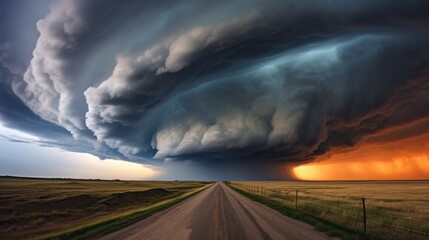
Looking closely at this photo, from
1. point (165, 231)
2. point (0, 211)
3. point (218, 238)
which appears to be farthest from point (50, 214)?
point (218, 238)

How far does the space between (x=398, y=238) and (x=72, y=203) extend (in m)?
43.1

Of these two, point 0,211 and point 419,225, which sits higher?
point 419,225

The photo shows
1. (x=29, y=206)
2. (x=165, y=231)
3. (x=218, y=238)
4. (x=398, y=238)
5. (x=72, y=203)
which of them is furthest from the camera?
(x=72, y=203)

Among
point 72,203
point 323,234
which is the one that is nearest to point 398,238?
point 323,234

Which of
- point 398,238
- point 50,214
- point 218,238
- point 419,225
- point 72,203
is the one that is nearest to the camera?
point 218,238

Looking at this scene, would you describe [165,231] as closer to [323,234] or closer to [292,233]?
[292,233]

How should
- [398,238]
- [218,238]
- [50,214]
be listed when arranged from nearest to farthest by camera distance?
[218,238]
[398,238]
[50,214]

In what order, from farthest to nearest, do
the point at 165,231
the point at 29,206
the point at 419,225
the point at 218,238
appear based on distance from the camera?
1. the point at 29,206
2. the point at 419,225
3. the point at 165,231
4. the point at 218,238

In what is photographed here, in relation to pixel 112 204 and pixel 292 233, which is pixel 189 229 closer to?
pixel 292 233

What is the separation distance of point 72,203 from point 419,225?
42.8m

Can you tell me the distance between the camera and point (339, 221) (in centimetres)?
1811

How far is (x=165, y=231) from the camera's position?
14.5 metres

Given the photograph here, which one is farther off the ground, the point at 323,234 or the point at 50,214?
the point at 323,234

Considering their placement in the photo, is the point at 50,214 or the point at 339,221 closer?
the point at 339,221
